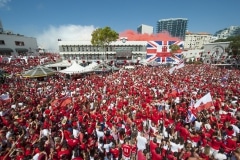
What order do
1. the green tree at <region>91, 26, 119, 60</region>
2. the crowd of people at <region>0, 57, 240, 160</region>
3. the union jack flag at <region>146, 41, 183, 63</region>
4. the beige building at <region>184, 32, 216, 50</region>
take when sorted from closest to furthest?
the crowd of people at <region>0, 57, 240, 160</region> < the green tree at <region>91, 26, 119, 60</region> < the union jack flag at <region>146, 41, 183, 63</region> < the beige building at <region>184, 32, 216, 50</region>

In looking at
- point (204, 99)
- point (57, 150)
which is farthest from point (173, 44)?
point (57, 150)

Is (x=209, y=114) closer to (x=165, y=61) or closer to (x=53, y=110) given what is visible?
(x=53, y=110)

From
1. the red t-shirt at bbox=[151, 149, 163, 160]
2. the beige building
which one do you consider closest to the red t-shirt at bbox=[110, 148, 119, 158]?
the red t-shirt at bbox=[151, 149, 163, 160]

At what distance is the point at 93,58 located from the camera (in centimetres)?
4894

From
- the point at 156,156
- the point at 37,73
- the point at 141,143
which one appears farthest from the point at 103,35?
the point at 156,156

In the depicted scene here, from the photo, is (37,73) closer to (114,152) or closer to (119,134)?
(119,134)

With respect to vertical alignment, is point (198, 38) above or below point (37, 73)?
above

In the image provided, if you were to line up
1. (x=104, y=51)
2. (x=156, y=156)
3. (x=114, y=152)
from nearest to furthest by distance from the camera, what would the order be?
(x=156, y=156) → (x=114, y=152) → (x=104, y=51)

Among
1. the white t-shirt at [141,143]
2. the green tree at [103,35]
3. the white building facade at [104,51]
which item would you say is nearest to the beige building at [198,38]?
the white building facade at [104,51]

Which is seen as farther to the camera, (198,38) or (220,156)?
(198,38)

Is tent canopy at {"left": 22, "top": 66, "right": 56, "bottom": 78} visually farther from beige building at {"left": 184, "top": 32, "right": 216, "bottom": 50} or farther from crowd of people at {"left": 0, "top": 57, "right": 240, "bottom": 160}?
beige building at {"left": 184, "top": 32, "right": 216, "bottom": 50}

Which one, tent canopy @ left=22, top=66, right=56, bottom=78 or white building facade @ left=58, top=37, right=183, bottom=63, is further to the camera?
white building facade @ left=58, top=37, right=183, bottom=63

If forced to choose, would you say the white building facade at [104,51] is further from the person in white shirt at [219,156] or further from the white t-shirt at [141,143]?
the person in white shirt at [219,156]

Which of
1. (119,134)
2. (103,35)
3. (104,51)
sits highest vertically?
(103,35)
